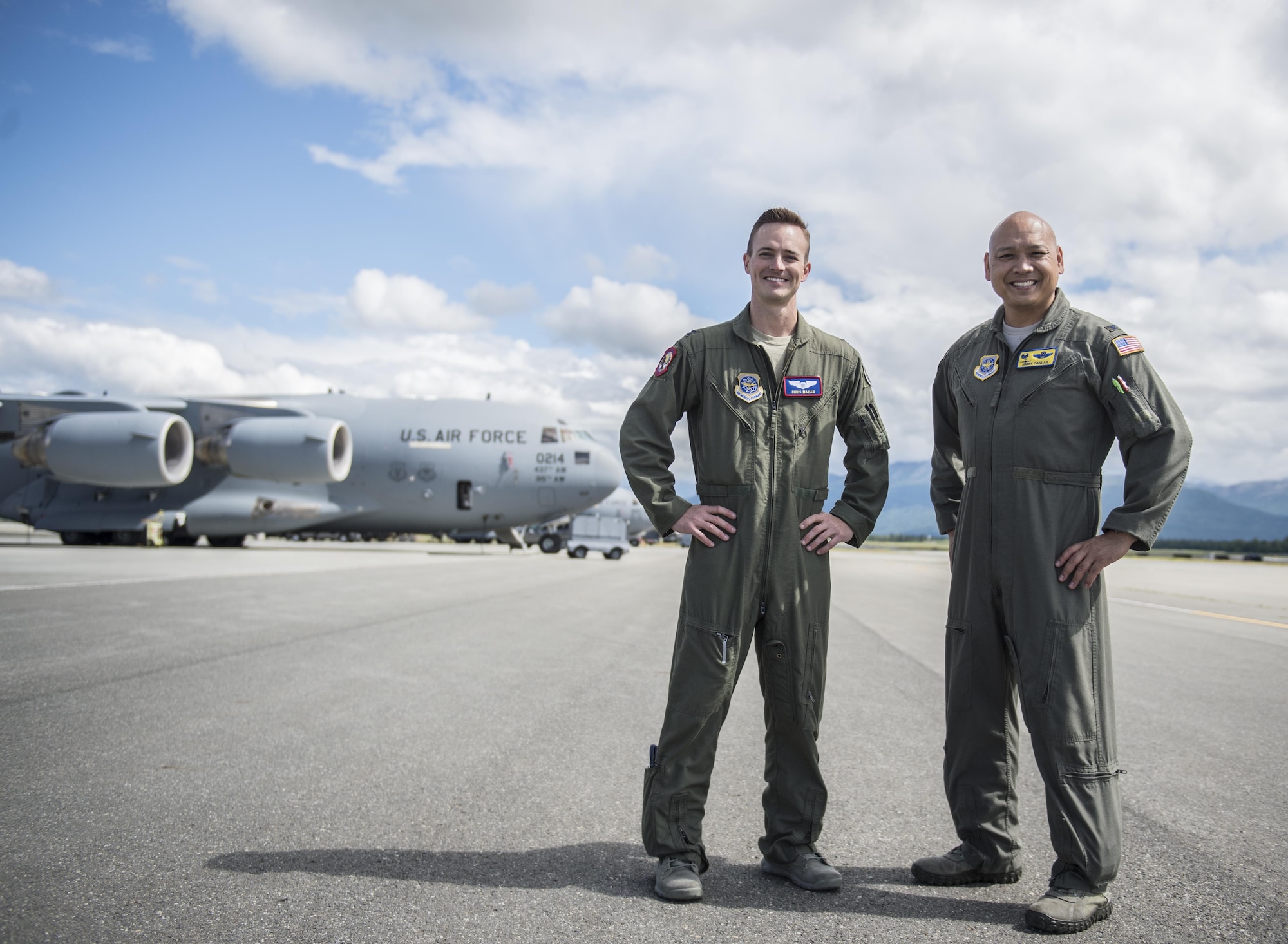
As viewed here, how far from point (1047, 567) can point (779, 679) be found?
0.84 m

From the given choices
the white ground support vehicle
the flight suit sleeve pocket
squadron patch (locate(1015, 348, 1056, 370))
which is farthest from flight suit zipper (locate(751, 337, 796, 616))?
the white ground support vehicle

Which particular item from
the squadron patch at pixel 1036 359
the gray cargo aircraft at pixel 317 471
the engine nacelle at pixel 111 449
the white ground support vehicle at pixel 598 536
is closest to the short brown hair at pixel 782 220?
the squadron patch at pixel 1036 359

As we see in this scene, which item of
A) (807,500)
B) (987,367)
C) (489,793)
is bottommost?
(489,793)

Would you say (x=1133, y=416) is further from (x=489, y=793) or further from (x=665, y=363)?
(x=489, y=793)

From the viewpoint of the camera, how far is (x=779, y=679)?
2.47 m

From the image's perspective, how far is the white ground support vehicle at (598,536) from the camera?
27.3 m

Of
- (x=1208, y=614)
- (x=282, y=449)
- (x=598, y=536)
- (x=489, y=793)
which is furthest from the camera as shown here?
(x=598, y=536)

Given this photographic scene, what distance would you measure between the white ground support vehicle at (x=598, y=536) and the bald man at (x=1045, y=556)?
2461cm

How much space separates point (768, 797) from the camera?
2510mm

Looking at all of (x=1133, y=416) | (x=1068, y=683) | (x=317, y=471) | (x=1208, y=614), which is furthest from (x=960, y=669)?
(x=317, y=471)

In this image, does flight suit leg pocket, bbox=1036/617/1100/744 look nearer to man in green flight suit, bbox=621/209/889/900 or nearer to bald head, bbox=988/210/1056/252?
man in green flight suit, bbox=621/209/889/900

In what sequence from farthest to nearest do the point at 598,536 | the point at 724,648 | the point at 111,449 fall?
1. the point at 598,536
2. the point at 111,449
3. the point at 724,648

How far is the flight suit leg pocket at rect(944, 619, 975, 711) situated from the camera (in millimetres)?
2465

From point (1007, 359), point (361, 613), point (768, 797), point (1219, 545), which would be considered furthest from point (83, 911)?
point (1219, 545)
